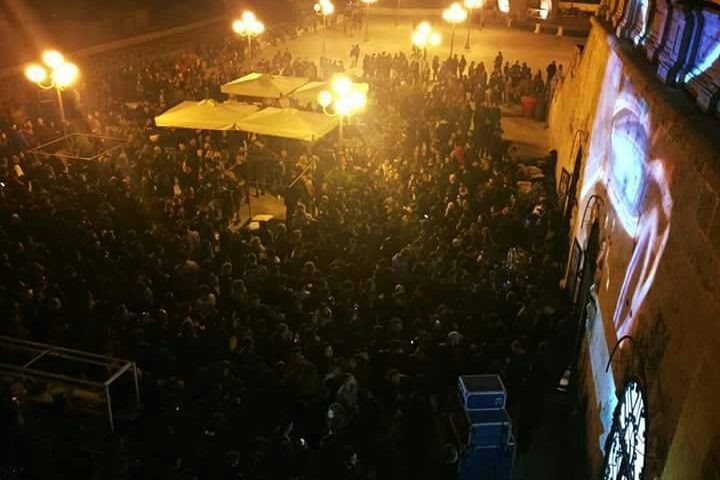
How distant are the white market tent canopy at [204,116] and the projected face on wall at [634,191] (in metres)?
8.13

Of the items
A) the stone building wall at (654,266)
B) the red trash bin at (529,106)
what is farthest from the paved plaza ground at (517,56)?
the stone building wall at (654,266)

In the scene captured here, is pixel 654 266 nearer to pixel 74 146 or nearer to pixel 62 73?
pixel 74 146

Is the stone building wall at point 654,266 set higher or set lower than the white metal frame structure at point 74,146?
higher

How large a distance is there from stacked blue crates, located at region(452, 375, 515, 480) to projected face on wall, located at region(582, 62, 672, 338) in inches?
59.9

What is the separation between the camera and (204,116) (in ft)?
47.3

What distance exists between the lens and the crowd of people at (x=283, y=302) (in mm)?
6359

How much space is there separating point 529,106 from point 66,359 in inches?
720

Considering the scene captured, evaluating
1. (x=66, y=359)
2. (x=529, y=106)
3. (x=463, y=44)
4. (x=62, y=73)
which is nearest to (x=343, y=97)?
(x=62, y=73)

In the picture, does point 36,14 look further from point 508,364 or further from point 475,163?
point 508,364

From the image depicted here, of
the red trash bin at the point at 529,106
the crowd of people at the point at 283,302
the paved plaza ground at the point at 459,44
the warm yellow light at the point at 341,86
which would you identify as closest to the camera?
the crowd of people at the point at 283,302

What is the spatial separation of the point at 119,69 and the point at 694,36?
65.7 feet

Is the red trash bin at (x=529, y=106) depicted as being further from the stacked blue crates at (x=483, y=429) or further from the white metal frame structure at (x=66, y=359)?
the white metal frame structure at (x=66, y=359)

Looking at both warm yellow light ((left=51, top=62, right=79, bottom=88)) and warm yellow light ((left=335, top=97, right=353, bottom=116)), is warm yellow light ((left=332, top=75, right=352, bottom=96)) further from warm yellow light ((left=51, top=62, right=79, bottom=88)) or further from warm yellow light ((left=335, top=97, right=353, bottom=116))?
warm yellow light ((left=51, top=62, right=79, bottom=88))

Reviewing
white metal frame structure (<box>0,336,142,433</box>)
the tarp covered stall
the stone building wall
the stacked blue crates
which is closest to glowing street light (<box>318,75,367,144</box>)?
the tarp covered stall
